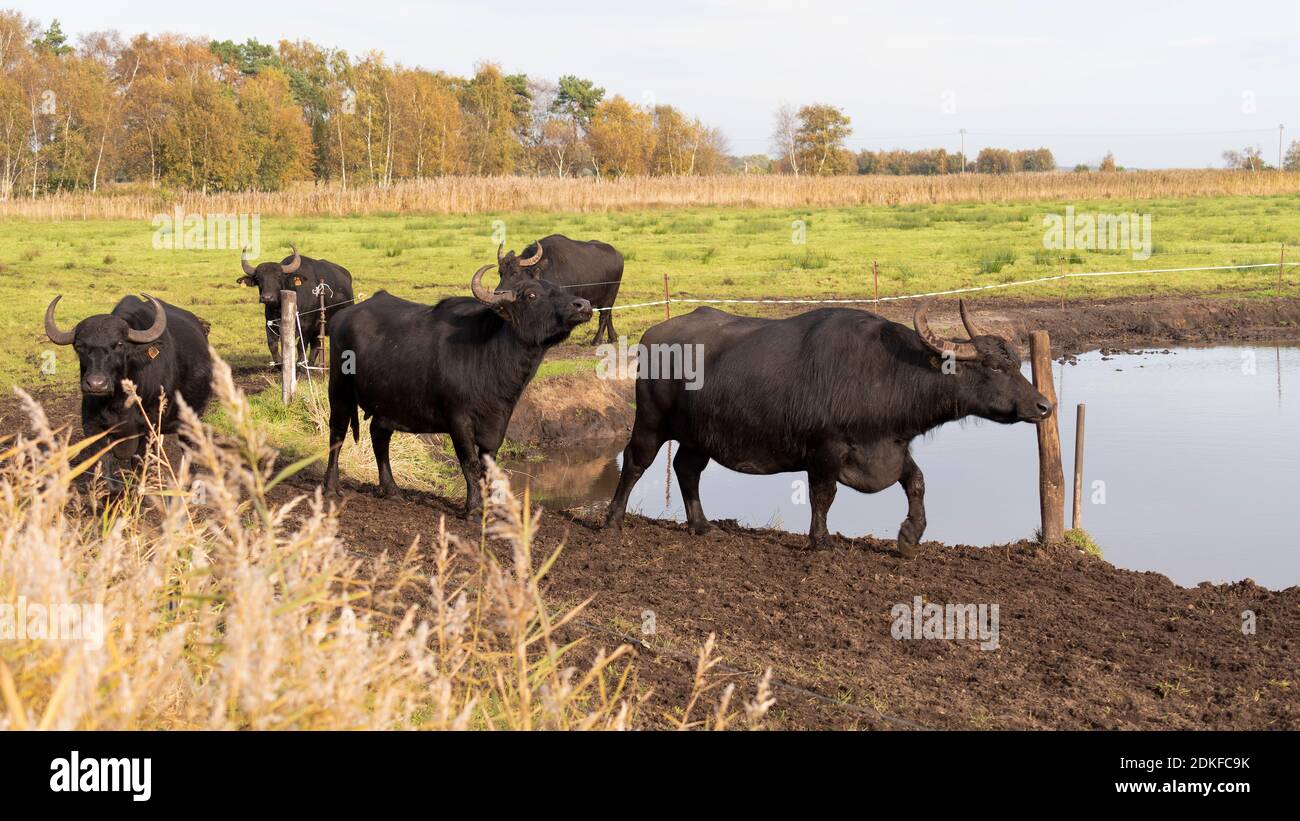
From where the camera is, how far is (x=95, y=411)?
8.23 metres

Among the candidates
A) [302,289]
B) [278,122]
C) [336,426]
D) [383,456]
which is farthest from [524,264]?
[278,122]

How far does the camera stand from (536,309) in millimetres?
8445

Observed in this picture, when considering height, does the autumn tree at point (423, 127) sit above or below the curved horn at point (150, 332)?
above

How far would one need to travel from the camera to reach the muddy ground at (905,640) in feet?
17.3

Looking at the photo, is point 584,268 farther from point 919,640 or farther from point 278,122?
point 278,122

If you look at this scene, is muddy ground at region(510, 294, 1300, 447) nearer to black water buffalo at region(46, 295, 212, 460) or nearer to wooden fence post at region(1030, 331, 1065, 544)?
wooden fence post at region(1030, 331, 1065, 544)

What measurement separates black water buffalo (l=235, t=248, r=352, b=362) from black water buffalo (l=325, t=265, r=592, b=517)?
16.2ft

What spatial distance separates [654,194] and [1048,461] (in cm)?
2911

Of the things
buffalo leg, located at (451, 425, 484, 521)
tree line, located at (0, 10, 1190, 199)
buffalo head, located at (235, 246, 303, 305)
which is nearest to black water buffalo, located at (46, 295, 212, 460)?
buffalo leg, located at (451, 425, 484, 521)

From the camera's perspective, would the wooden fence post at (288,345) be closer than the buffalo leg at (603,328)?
Yes

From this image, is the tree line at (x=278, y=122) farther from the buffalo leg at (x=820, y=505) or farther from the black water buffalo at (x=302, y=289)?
the buffalo leg at (x=820, y=505)

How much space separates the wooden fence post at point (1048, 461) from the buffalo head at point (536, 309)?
119 inches

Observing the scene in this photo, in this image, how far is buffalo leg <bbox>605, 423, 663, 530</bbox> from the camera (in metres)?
8.48

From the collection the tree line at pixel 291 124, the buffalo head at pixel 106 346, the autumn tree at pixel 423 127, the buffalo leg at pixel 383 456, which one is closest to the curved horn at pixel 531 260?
the buffalo leg at pixel 383 456
